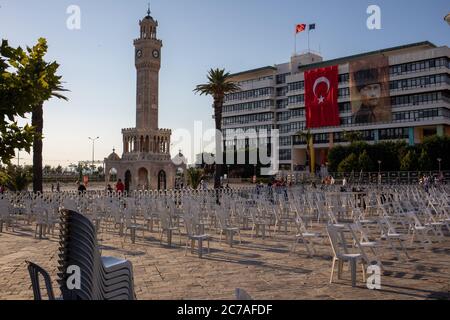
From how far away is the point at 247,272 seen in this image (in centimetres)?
835

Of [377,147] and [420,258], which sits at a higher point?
[377,147]

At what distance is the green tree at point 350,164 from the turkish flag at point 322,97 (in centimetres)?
1990

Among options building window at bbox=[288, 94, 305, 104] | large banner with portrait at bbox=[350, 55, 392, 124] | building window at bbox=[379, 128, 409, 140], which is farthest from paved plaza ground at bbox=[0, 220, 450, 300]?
building window at bbox=[288, 94, 305, 104]

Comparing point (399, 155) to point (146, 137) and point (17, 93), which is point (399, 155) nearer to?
point (146, 137)


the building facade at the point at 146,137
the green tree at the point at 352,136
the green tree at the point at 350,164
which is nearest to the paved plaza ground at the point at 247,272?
the building facade at the point at 146,137

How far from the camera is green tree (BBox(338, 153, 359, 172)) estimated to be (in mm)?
58500

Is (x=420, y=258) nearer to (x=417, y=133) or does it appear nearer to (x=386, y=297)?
(x=386, y=297)

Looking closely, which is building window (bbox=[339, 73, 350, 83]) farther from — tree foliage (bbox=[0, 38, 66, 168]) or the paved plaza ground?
tree foliage (bbox=[0, 38, 66, 168])

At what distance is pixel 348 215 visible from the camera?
65.0 feet

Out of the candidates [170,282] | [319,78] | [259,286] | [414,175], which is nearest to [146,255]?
[170,282]

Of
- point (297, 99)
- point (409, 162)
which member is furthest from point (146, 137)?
point (297, 99)

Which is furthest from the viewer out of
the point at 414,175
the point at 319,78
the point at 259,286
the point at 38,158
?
the point at 319,78

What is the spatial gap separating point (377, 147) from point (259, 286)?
5874cm
